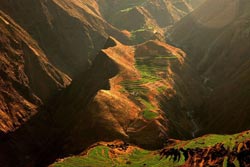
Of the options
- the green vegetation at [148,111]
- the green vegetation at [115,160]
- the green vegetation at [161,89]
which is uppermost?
the green vegetation at [161,89]

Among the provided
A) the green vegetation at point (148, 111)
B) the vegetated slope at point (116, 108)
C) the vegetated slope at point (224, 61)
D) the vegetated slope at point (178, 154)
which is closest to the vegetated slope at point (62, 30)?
the vegetated slope at point (116, 108)

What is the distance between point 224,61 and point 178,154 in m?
77.0

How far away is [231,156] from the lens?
6488 cm

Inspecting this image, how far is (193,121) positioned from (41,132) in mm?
45847

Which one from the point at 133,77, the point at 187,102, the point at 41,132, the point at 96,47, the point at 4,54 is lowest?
the point at 41,132

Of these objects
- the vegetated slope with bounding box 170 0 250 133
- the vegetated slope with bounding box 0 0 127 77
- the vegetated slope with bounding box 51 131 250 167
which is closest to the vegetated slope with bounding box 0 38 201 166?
the vegetated slope with bounding box 51 131 250 167

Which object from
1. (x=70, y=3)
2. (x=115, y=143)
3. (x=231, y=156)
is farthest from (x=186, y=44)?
(x=231, y=156)

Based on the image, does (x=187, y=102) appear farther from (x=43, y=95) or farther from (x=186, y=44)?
(x=186, y=44)

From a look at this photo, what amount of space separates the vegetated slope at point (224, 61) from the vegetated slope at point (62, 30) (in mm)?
40448

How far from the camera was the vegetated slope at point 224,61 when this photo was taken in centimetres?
10200

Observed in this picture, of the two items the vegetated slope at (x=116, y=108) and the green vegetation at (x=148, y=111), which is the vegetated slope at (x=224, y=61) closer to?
the vegetated slope at (x=116, y=108)

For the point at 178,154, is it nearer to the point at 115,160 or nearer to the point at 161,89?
the point at 115,160

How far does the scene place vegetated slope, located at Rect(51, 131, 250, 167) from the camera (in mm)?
65375

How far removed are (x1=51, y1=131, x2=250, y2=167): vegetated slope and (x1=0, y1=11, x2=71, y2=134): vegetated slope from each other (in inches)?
1619
